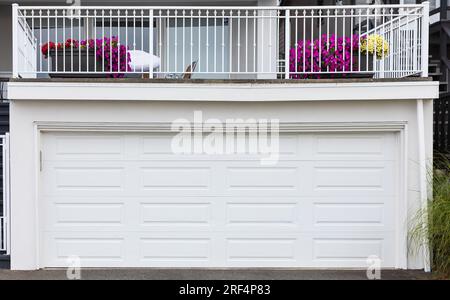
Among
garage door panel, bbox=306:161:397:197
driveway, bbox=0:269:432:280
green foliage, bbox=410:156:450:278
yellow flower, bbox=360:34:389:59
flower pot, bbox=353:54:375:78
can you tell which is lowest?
driveway, bbox=0:269:432:280

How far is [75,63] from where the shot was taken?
25.3 ft

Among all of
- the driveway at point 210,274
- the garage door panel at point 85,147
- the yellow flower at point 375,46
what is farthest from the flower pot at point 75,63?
the yellow flower at point 375,46

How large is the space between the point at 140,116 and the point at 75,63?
1251 millimetres

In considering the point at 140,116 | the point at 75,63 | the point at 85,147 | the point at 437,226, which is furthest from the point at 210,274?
the point at 75,63

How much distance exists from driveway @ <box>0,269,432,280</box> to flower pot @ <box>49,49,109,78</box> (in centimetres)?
271

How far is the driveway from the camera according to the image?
23.6 feet

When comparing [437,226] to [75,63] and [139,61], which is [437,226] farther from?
[75,63]

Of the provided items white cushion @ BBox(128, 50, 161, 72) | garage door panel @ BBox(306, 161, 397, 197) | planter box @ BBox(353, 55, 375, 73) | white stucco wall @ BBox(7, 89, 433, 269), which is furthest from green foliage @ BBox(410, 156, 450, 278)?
white cushion @ BBox(128, 50, 161, 72)

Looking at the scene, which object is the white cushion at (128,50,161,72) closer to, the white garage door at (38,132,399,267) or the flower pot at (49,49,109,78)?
the flower pot at (49,49,109,78)

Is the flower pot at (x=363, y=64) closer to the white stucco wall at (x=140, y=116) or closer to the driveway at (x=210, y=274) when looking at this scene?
the white stucco wall at (x=140, y=116)

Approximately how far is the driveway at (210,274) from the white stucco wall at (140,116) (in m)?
0.26

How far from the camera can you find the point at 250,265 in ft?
25.2

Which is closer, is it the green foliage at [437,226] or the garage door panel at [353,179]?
the green foliage at [437,226]

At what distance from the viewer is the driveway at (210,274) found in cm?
720
